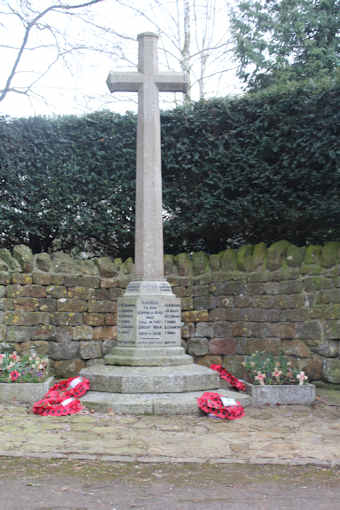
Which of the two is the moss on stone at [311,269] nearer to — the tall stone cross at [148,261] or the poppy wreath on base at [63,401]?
the tall stone cross at [148,261]

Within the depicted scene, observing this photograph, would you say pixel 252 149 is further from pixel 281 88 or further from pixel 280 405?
pixel 280 405

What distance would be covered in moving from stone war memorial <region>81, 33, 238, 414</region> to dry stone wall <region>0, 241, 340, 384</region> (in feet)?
6.23

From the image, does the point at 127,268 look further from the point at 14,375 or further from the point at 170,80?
the point at 170,80

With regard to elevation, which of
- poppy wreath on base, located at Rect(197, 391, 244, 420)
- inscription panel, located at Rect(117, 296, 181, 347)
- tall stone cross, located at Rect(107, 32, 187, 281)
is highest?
tall stone cross, located at Rect(107, 32, 187, 281)

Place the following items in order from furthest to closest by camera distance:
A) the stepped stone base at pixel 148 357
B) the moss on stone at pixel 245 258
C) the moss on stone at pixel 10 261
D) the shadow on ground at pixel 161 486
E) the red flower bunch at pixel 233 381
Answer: the moss on stone at pixel 245 258, the moss on stone at pixel 10 261, the red flower bunch at pixel 233 381, the stepped stone base at pixel 148 357, the shadow on ground at pixel 161 486

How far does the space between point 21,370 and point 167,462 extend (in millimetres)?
3379

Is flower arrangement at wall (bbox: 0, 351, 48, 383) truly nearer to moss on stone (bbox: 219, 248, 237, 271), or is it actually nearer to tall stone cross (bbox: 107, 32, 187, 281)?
tall stone cross (bbox: 107, 32, 187, 281)

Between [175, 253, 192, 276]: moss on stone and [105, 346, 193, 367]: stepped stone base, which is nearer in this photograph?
[105, 346, 193, 367]: stepped stone base

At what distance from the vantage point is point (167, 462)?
13.2 feet

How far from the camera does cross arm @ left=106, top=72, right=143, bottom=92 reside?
7.51 meters

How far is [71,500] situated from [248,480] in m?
1.24

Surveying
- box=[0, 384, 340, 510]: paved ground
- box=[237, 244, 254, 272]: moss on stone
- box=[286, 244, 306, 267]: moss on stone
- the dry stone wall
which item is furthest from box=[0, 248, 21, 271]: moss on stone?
box=[286, 244, 306, 267]: moss on stone

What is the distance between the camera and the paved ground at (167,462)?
10.6 ft

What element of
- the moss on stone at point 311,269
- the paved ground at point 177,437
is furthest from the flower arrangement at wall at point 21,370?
the moss on stone at point 311,269
